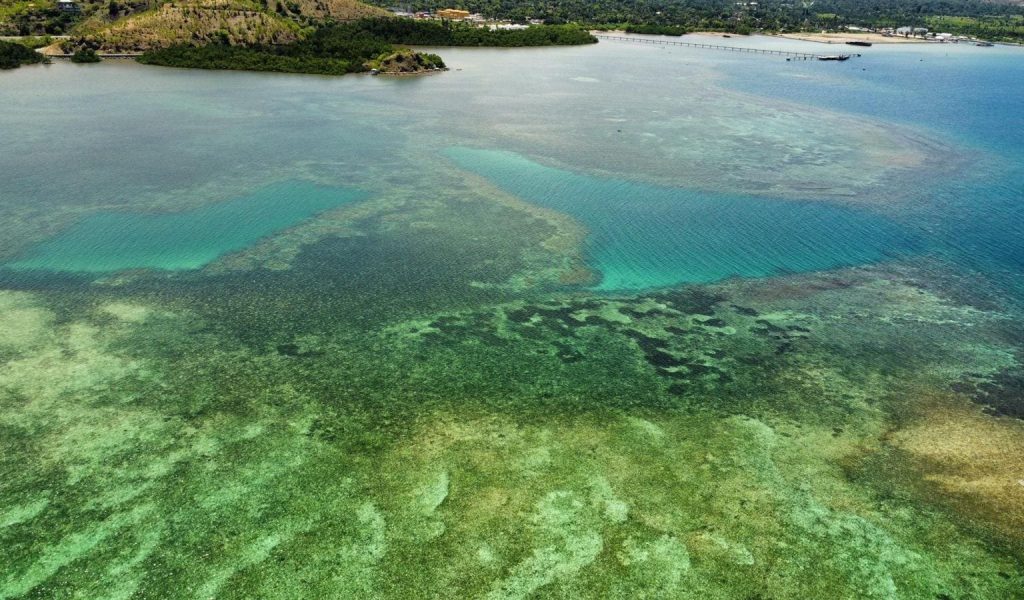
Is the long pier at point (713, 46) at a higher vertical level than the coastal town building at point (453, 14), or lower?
lower

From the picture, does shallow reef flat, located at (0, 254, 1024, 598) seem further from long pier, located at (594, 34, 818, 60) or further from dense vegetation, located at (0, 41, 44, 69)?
long pier, located at (594, 34, 818, 60)

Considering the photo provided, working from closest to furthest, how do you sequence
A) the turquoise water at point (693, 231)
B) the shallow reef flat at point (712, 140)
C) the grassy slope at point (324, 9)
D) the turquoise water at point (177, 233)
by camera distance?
1. the turquoise water at point (177, 233)
2. the turquoise water at point (693, 231)
3. the shallow reef flat at point (712, 140)
4. the grassy slope at point (324, 9)

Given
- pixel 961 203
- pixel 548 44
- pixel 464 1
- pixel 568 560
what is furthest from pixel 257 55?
pixel 464 1

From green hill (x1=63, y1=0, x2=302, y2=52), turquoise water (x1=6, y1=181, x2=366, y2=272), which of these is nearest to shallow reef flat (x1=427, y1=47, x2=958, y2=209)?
turquoise water (x1=6, y1=181, x2=366, y2=272)

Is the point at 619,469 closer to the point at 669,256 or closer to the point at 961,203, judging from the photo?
the point at 669,256

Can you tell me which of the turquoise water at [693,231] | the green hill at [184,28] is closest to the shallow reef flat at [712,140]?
the turquoise water at [693,231]

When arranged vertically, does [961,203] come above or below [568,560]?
above

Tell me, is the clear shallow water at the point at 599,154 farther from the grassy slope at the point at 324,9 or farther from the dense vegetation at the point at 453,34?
the grassy slope at the point at 324,9
